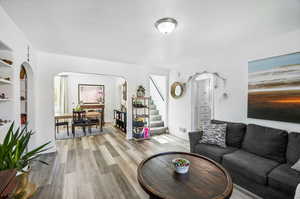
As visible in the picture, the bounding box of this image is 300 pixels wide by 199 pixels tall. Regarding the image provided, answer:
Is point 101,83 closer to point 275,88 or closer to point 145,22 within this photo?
point 145,22

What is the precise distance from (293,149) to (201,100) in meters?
2.31

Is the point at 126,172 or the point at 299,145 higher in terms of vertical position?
the point at 299,145

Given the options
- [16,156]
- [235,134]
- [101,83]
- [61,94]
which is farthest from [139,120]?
[61,94]

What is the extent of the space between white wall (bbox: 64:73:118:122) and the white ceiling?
359 cm

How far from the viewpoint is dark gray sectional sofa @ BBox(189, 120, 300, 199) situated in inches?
64.6

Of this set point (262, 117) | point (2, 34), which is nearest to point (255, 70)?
point (262, 117)

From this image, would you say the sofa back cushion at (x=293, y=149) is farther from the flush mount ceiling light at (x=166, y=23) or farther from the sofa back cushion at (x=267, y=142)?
the flush mount ceiling light at (x=166, y=23)

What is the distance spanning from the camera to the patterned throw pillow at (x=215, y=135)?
2.62m

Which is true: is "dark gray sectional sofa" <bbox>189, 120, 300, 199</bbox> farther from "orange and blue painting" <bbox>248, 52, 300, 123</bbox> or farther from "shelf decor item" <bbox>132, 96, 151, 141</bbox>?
"shelf decor item" <bbox>132, 96, 151, 141</bbox>

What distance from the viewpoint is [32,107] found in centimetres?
299

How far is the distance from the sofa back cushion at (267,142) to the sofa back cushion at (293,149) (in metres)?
0.06

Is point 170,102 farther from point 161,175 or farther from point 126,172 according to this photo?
point 161,175

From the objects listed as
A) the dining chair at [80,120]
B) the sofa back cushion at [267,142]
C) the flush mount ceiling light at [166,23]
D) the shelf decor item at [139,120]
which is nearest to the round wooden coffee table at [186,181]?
the sofa back cushion at [267,142]

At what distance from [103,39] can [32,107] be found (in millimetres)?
2245
